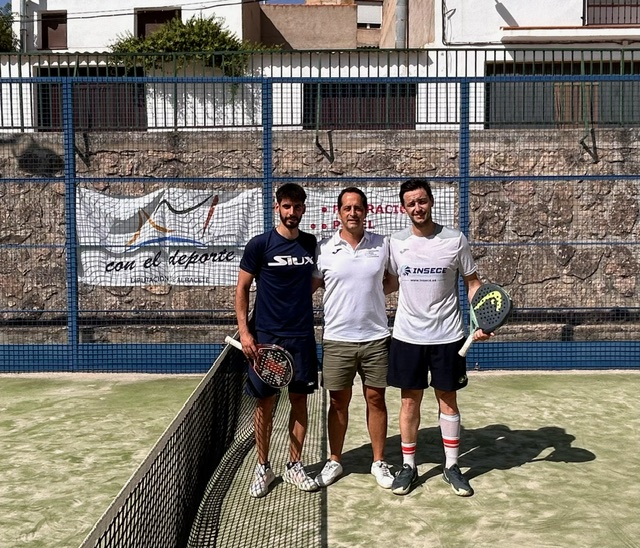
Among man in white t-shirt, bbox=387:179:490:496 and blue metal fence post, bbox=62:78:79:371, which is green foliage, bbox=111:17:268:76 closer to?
blue metal fence post, bbox=62:78:79:371

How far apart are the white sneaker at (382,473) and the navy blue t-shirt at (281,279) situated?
99 cm

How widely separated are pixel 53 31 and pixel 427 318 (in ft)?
88.9

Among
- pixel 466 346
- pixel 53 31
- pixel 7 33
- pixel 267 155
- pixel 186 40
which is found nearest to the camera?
pixel 466 346

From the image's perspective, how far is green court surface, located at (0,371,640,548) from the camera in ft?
15.1

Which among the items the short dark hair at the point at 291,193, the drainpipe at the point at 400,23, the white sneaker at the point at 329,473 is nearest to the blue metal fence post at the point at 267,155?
the short dark hair at the point at 291,193

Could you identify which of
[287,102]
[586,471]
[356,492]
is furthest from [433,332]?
[287,102]

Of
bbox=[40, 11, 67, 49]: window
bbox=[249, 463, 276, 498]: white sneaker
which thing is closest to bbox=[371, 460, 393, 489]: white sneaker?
bbox=[249, 463, 276, 498]: white sneaker

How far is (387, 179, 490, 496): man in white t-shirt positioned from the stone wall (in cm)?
479

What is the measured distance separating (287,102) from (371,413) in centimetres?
694

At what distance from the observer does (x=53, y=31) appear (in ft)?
94.8

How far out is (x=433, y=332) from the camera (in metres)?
5.11

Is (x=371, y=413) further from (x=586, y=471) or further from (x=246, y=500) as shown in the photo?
(x=586, y=471)

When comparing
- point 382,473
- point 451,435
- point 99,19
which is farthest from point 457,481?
point 99,19

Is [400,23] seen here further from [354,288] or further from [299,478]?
[299,478]
